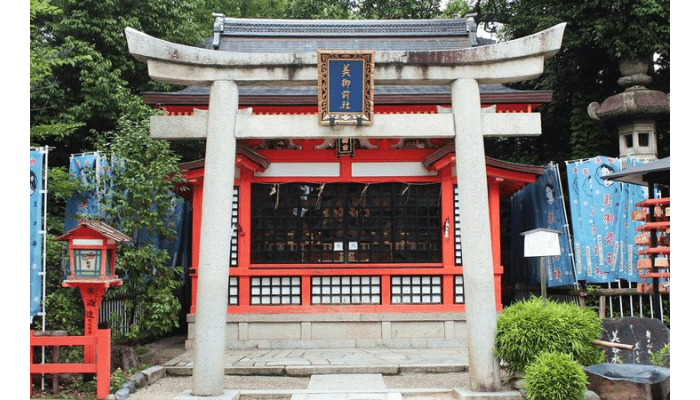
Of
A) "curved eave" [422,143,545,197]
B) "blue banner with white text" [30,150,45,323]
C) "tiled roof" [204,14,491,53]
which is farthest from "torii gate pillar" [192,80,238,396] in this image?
"tiled roof" [204,14,491,53]

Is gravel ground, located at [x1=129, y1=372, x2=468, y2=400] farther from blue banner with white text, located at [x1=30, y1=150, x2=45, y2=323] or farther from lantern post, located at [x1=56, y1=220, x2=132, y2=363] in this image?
blue banner with white text, located at [x1=30, y1=150, x2=45, y2=323]

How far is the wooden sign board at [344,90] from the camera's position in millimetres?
8258

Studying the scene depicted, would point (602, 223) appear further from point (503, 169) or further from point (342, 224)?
point (342, 224)

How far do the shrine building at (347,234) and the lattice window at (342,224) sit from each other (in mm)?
21

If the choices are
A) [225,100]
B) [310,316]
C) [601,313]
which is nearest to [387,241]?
[310,316]

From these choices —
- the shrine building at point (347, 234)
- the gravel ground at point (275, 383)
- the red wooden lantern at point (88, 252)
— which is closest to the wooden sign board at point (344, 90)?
the red wooden lantern at point (88, 252)

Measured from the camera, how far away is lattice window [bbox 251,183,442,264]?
12.4 m

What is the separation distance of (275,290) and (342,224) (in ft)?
6.43

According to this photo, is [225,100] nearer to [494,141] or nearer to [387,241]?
[387,241]

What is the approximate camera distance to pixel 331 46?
626 inches

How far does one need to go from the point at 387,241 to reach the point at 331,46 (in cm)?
620

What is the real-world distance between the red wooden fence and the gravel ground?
0.46m

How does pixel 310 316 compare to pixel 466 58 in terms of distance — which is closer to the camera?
pixel 466 58

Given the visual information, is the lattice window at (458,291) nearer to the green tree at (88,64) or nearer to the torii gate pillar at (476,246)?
the torii gate pillar at (476,246)
